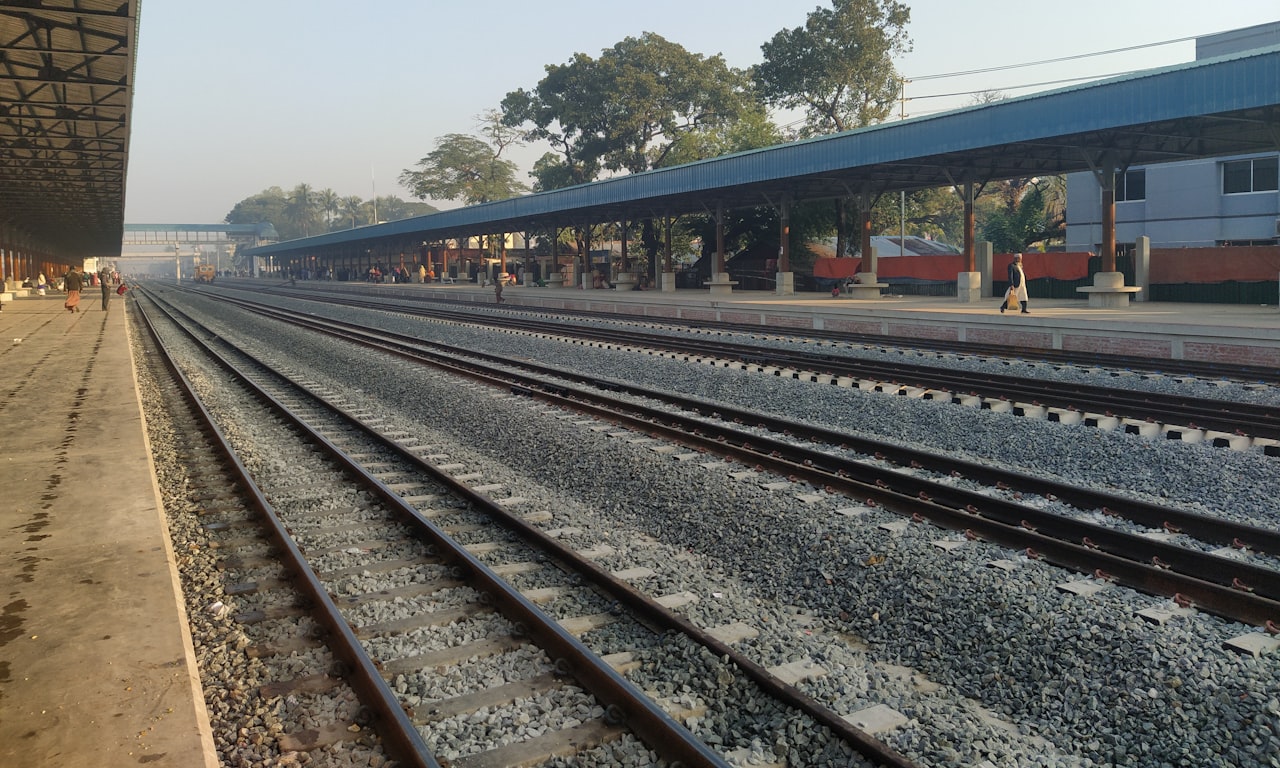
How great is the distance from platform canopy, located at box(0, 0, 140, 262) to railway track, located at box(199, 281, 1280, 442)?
40.6ft

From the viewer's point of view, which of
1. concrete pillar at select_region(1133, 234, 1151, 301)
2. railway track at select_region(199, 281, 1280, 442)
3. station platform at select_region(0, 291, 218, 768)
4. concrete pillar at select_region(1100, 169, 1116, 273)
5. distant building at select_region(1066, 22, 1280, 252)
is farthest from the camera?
distant building at select_region(1066, 22, 1280, 252)

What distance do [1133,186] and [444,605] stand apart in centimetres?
4299

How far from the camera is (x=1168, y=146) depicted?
84.9ft

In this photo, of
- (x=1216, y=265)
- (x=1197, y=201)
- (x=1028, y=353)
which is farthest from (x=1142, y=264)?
(x=1197, y=201)

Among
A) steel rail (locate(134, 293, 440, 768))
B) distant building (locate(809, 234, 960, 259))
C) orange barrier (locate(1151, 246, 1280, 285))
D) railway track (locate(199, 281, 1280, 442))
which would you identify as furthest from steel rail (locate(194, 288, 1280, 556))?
distant building (locate(809, 234, 960, 259))

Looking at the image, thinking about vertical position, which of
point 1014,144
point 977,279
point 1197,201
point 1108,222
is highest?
point 1014,144

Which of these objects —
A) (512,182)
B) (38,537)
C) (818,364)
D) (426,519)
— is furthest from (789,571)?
(512,182)

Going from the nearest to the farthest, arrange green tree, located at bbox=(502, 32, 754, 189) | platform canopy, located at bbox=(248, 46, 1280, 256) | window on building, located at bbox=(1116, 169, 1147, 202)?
platform canopy, located at bbox=(248, 46, 1280, 256)
window on building, located at bbox=(1116, 169, 1147, 202)
green tree, located at bbox=(502, 32, 754, 189)

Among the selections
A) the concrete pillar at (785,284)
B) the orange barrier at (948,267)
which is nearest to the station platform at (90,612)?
the orange barrier at (948,267)

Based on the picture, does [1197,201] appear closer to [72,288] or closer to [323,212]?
[72,288]

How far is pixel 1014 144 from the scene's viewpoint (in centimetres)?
2453

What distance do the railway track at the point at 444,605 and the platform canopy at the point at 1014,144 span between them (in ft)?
62.0

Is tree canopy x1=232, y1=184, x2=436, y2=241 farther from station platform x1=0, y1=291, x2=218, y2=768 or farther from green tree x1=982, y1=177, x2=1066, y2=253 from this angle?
station platform x1=0, y1=291, x2=218, y2=768

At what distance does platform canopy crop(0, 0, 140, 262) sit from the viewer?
15.5 m
